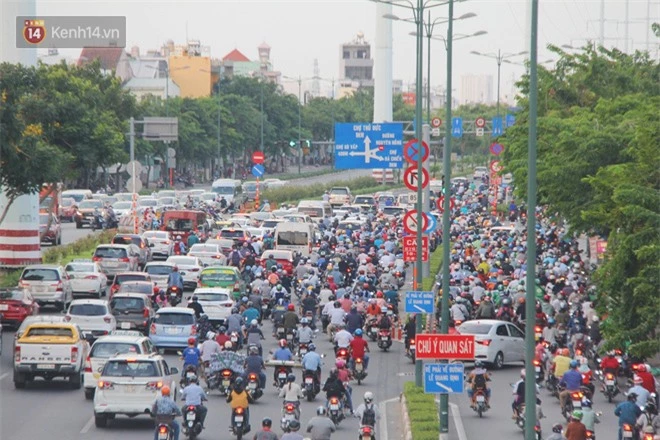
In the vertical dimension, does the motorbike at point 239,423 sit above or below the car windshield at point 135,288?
below

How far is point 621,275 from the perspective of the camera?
29562mm

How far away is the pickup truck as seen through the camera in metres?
29.8

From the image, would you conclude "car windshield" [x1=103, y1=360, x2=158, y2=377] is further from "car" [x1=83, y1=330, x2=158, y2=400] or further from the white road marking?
"car" [x1=83, y1=330, x2=158, y2=400]

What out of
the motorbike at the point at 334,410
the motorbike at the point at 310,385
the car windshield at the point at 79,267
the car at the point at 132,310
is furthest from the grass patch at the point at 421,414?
the car windshield at the point at 79,267

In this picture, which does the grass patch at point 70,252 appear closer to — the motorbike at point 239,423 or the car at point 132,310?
the car at point 132,310

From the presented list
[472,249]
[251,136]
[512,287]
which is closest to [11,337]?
[512,287]

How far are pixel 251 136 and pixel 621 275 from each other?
386 feet

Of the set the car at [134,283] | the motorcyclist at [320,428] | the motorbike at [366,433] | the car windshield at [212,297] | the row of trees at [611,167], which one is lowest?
the motorbike at [366,433]

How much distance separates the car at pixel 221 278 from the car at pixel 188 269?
13.4ft

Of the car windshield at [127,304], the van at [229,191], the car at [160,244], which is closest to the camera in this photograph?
the car windshield at [127,304]

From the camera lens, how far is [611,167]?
33594 mm

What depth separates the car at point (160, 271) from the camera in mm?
47394

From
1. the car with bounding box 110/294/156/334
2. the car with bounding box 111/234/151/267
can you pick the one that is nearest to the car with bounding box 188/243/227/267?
the car with bounding box 111/234/151/267

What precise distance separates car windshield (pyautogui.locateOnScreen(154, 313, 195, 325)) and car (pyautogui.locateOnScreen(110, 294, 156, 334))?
2.00 metres
